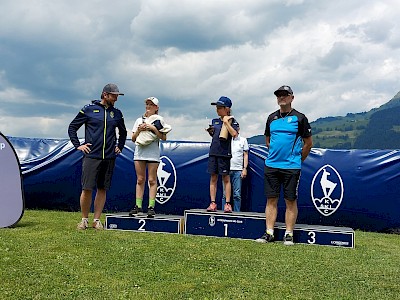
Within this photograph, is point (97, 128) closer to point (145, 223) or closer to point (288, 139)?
point (145, 223)

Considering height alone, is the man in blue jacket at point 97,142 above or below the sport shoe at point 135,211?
above

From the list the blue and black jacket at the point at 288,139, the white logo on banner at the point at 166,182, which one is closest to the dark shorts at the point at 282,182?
the blue and black jacket at the point at 288,139

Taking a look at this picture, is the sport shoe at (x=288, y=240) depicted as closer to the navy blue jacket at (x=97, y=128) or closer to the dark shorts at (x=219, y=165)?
the dark shorts at (x=219, y=165)

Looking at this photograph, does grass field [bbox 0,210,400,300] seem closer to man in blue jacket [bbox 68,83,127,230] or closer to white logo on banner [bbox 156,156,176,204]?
man in blue jacket [bbox 68,83,127,230]

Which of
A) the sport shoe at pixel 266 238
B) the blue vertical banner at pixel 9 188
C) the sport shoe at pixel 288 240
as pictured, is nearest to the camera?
the sport shoe at pixel 288 240

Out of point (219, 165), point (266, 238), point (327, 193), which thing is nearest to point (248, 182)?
point (327, 193)

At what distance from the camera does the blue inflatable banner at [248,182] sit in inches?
331

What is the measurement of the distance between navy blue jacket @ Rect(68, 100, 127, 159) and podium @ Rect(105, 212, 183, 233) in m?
0.95

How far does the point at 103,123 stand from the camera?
21.0ft

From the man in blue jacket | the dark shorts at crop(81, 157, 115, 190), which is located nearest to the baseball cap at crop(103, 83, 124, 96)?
the man in blue jacket

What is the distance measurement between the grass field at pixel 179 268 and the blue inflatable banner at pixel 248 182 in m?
2.34

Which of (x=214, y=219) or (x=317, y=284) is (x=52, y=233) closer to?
(x=214, y=219)

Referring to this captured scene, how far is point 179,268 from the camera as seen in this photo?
13.9 ft

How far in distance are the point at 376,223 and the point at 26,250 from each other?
20.8ft
